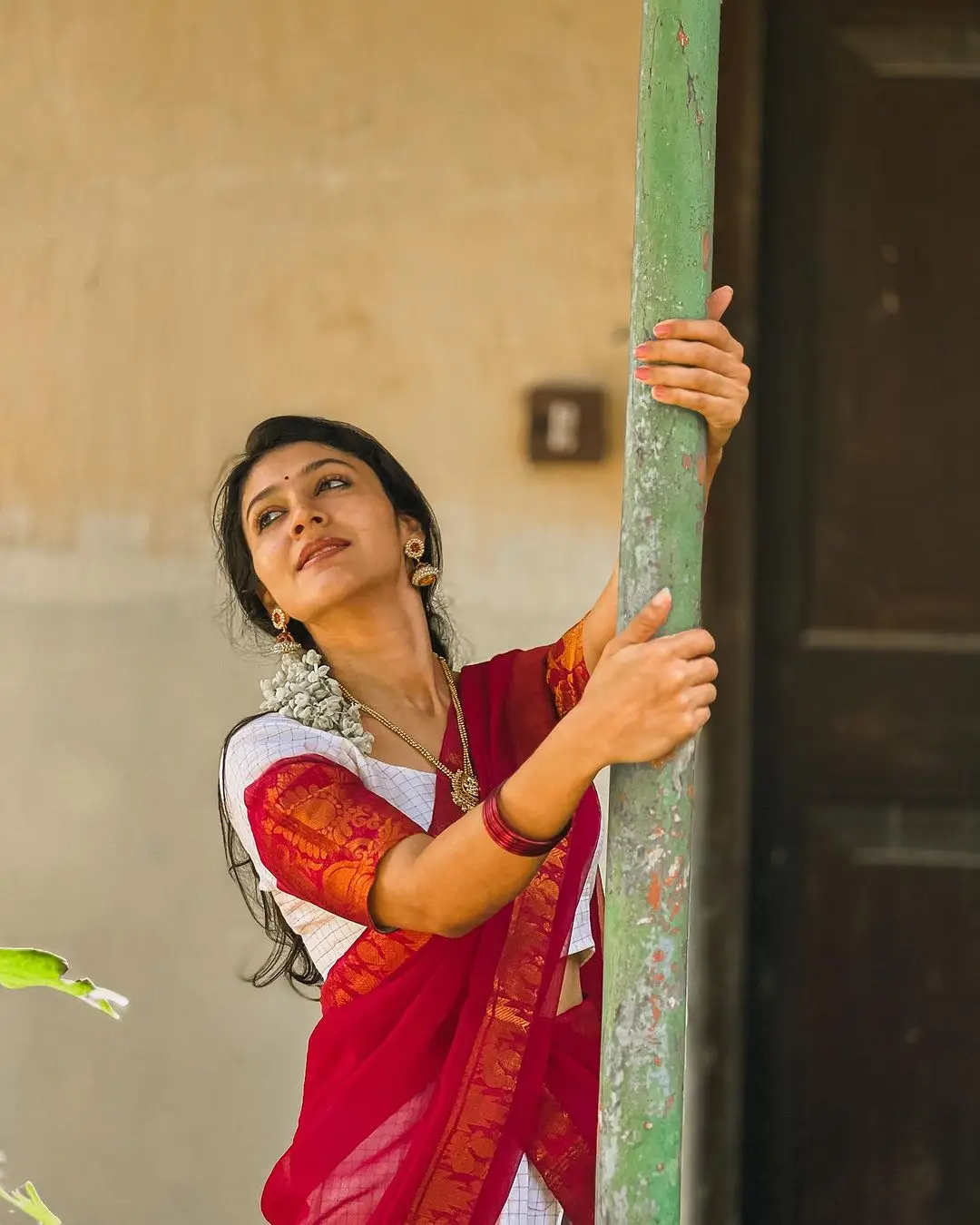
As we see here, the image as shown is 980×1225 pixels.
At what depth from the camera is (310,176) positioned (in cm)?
238

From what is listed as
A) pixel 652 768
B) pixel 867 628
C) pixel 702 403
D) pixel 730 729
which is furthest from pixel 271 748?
pixel 867 628

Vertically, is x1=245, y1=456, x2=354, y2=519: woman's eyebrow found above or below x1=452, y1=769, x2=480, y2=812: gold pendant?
above

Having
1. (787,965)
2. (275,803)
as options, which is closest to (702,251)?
(275,803)

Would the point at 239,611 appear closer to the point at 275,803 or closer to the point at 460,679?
the point at 460,679

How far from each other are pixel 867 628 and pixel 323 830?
1.21 meters

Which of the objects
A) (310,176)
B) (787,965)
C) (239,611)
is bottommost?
(787,965)

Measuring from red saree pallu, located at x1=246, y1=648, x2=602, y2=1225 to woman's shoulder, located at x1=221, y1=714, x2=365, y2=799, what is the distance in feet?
0.13

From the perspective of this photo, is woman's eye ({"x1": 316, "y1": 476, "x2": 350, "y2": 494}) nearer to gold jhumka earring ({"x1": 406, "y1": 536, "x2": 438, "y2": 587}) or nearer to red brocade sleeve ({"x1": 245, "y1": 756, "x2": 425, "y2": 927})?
gold jhumka earring ({"x1": 406, "y1": 536, "x2": 438, "y2": 587})

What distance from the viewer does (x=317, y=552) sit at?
5.54ft

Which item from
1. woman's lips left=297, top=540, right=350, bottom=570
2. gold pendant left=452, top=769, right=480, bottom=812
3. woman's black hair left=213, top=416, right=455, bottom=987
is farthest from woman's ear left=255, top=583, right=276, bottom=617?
gold pendant left=452, top=769, right=480, bottom=812

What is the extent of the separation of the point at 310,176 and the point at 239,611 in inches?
28.5

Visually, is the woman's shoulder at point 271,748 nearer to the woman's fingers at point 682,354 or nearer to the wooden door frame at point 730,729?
the woman's fingers at point 682,354

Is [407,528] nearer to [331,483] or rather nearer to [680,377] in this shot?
[331,483]

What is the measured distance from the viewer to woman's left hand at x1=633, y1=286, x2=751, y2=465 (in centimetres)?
125
